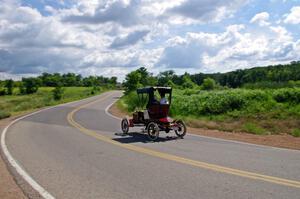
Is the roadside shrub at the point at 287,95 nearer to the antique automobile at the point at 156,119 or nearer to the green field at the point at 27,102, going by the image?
the antique automobile at the point at 156,119

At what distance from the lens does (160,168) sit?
8.42 m

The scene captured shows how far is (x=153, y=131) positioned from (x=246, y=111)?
10.9 meters

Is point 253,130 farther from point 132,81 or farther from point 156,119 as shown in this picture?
point 132,81

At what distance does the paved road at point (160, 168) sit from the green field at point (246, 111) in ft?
19.5

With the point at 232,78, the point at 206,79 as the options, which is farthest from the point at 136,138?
the point at 232,78

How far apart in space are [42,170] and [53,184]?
1501 mm

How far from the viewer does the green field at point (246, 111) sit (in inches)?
717

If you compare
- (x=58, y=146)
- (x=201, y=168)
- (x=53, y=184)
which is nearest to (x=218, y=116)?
(x=58, y=146)

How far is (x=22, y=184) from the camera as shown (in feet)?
23.9

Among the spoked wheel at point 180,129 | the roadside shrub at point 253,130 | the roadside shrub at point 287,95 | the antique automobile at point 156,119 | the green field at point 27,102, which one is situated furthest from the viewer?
the green field at point 27,102

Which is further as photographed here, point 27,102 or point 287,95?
point 27,102

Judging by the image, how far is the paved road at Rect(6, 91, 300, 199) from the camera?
6508 millimetres

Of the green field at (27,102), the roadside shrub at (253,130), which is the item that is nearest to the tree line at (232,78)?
the green field at (27,102)

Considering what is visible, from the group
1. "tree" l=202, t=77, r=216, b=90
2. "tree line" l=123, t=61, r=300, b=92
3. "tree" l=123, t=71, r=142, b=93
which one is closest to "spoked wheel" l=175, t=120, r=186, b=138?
"tree line" l=123, t=61, r=300, b=92
